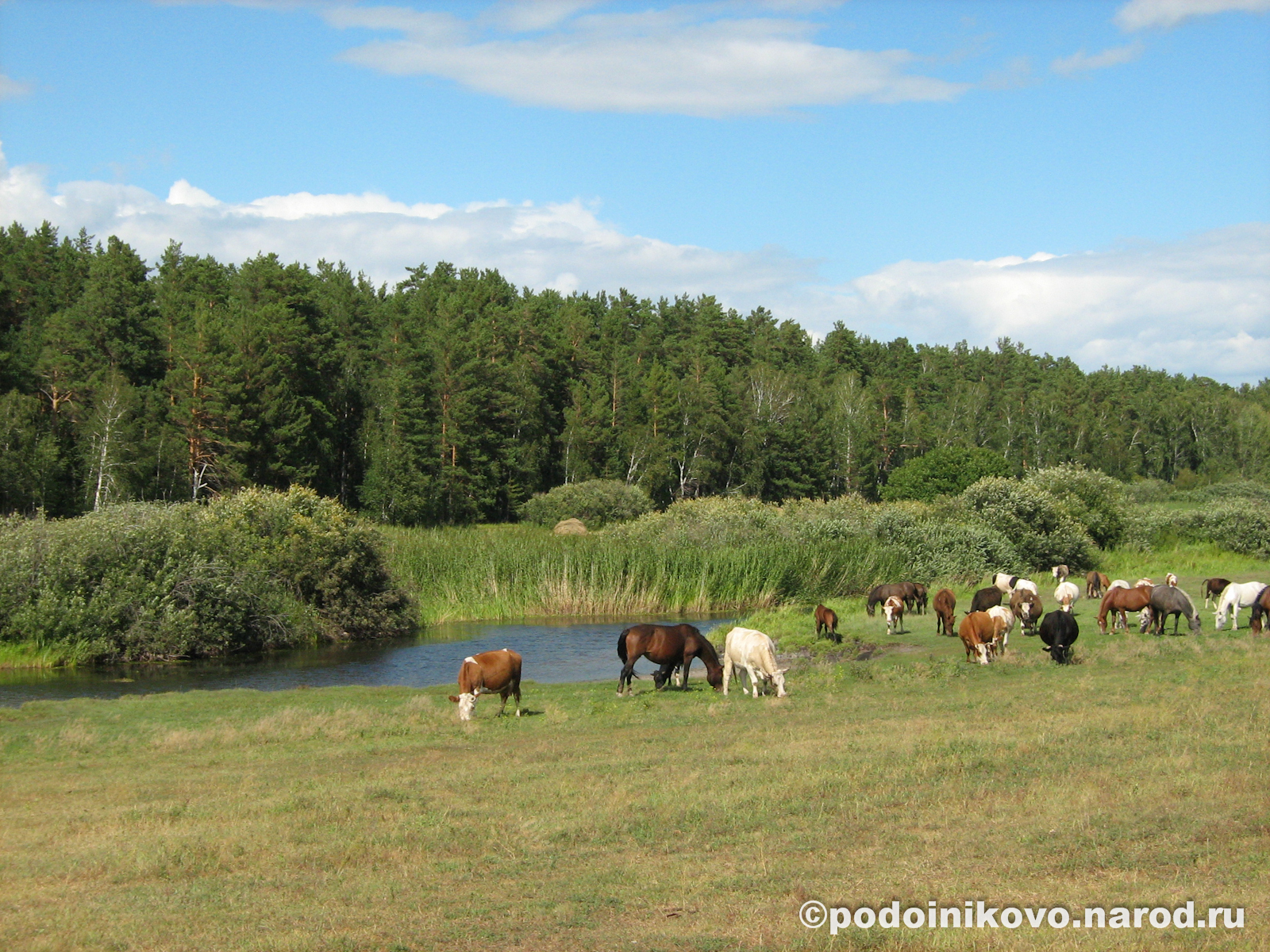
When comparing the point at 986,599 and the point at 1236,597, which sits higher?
the point at 1236,597

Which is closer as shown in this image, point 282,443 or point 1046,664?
point 1046,664

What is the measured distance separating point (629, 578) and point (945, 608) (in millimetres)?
16234

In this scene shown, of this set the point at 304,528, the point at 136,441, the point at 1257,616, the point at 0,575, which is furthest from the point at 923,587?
the point at 136,441

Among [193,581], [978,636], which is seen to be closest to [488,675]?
[978,636]

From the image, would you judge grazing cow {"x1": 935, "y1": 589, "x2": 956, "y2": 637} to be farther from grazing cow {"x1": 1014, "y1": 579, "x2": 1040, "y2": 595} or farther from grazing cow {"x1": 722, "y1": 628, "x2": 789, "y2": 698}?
grazing cow {"x1": 722, "y1": 628, "x2": 789, "y2": 698}

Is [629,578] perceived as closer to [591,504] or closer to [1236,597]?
[1236,597]

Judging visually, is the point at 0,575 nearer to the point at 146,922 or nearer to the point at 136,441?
the point at 146,922

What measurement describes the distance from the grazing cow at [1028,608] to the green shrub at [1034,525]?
701 inches

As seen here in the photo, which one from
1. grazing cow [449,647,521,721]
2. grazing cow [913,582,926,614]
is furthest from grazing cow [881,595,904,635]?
grazing cow [449,647,521,721]

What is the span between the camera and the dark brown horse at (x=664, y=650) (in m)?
20.9

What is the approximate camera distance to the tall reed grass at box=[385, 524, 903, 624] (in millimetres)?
41719

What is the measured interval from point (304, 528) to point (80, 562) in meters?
7.77

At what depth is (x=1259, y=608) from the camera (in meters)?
26.0

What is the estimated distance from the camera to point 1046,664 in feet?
72.9
